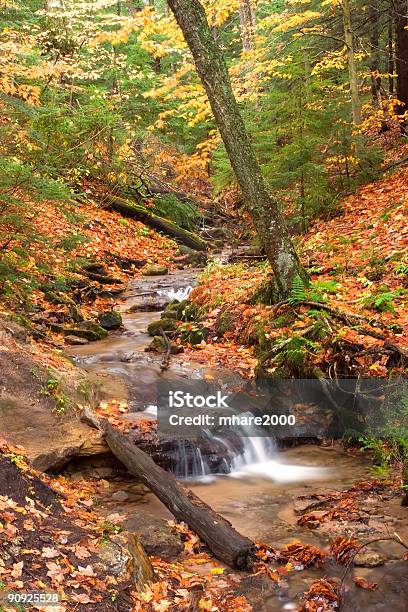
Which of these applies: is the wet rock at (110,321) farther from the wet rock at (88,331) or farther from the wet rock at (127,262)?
the wet rock at (127,262)

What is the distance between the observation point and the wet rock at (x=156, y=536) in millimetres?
4645

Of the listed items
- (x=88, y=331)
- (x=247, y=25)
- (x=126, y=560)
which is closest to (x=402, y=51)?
(x=247, y=25)

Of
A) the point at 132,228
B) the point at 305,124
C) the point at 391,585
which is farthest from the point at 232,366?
the point at 132,228

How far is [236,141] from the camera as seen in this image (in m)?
7.79

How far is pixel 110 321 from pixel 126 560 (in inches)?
Result: 282

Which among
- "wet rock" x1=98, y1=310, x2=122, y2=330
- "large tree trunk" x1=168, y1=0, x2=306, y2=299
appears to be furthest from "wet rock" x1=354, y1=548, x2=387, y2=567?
"wet rock" x1=98, y1=310, x2=122, y2=330

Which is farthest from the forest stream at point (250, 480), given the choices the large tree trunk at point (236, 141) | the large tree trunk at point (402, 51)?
the large tree trunk at point (402, 51)

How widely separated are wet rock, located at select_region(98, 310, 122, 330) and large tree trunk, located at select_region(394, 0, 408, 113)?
31.3 ft

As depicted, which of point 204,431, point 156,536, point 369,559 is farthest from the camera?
point 204,431

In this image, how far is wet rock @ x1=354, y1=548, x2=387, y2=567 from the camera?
4.52m

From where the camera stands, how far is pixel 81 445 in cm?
580

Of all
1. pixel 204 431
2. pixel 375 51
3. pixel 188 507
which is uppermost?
pixel 375 51

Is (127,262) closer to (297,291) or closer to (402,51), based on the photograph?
(297,291)

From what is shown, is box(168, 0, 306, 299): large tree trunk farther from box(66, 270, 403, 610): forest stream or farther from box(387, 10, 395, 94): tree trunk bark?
box(387, 10, 395, 94): tree trunk bark
